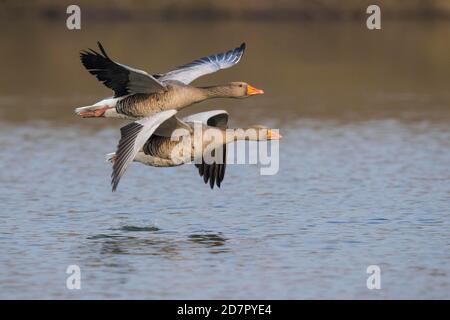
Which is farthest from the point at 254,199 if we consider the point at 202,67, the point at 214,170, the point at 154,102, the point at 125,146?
the point at 125,146

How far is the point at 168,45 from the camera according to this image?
43625 mm

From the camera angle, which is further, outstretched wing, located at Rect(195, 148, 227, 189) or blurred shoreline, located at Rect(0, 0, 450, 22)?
blurred shoreline, located at Rect(0, 0, 450, 22)

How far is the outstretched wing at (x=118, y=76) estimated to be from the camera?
58.3 feet

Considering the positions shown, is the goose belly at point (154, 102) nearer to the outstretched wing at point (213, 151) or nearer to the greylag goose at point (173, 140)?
the greylag goose at point (173, 140)

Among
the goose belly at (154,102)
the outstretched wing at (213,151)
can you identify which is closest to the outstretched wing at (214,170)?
the outstretched wing at (213,151)

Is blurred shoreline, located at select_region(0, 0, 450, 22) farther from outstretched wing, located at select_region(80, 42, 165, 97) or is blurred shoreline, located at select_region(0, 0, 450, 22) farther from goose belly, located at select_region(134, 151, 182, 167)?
outstretched wing, located at select_region(80, 42, 165, 97)

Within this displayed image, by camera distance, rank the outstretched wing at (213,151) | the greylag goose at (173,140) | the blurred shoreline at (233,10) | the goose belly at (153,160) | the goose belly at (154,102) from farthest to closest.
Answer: the blurred shoreline at (233,10) < the outstretched wing at (213,151) < the goose belly at (153,160) < the goose belly at (154,102) < the greylag goose at (173,140)

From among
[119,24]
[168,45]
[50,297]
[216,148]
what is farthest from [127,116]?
[119,24]

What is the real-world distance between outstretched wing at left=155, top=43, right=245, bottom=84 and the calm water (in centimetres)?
194

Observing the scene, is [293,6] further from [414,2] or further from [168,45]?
[168,45]

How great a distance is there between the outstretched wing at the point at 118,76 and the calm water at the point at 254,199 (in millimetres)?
1902

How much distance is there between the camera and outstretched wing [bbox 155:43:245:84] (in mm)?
19609

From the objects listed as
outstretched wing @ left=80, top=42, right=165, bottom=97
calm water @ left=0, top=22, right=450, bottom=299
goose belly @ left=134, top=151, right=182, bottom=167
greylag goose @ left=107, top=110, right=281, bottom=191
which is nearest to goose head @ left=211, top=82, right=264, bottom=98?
greylag goose @ left=107, top=110, right=281, bottom=191

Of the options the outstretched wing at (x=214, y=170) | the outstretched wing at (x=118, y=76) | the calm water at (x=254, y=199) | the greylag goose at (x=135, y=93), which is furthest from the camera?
the outstretched wing at (x=214, y=170)
